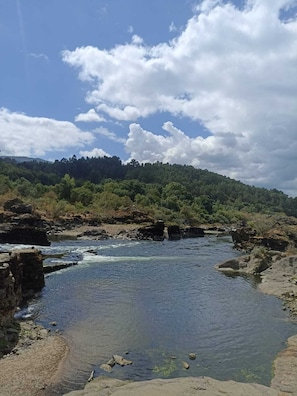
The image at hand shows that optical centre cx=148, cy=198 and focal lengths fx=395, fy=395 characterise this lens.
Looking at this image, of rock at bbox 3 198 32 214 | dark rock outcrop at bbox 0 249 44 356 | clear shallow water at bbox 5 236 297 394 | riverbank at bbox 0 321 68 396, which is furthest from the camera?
rock at bbox 3 198 32 214

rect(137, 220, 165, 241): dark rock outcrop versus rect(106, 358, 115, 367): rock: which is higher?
rect(137, 220, 165, 241): dark rock outcrop

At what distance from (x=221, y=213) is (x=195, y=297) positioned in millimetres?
149103

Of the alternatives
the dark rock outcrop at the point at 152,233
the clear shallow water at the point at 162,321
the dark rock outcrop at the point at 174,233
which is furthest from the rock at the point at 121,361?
the dark rock outcrop at the point at 174,233

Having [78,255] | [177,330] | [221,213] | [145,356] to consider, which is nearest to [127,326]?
[177,330]

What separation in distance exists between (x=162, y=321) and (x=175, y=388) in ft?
32.6

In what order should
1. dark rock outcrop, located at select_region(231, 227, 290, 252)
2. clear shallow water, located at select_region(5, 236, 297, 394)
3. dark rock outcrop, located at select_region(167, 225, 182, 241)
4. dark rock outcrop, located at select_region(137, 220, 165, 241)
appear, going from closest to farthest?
clear shallow water, located at select_region(5, 236, 297, 394)
dark rock outcrop, located at select_region(231, 227, 290, 252)
dark rock outcrop, located at select_region(137, 220, 165, 241)
dark rock outcrop, located at select_region(167, 225, 182, 241)

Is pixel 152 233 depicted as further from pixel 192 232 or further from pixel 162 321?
pixel 162 321

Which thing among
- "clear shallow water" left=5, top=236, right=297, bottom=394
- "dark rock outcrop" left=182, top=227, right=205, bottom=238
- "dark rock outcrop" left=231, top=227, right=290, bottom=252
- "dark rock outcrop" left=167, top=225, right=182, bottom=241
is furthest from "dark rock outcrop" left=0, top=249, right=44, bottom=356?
"dark rock outcrop" left=182, top=227, right=205, bottom=238

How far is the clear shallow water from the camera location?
17.9 meters

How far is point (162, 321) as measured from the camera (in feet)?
80.8

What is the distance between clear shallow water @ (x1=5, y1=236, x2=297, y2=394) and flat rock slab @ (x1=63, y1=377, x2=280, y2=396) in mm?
1050

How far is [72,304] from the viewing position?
1108 inches

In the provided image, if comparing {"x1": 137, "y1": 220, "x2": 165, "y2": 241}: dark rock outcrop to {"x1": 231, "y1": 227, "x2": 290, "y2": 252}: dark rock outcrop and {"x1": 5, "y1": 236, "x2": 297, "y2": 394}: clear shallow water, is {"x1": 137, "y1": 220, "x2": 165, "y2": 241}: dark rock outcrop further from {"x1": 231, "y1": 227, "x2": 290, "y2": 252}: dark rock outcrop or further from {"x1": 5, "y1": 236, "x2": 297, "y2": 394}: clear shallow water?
{"x1": 5, "y1": 236, "x2": 297, "y2": 394}: clear shallow water

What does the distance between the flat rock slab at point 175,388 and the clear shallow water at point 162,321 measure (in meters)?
1.05
